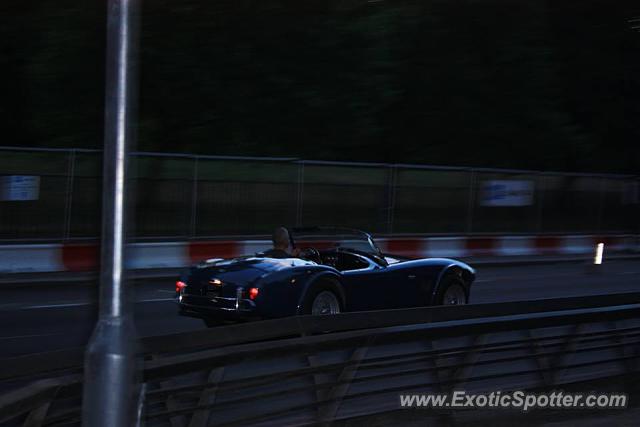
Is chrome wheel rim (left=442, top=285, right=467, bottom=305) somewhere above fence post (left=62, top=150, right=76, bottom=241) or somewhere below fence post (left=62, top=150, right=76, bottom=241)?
below

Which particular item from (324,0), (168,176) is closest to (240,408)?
(168,176)

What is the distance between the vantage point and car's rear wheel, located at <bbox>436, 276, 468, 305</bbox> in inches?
461

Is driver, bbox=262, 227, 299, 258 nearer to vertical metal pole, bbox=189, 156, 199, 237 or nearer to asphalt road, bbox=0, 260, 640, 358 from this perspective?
asphalt road, bbox=0, 260, 640, 358

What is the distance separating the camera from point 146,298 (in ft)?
49.0

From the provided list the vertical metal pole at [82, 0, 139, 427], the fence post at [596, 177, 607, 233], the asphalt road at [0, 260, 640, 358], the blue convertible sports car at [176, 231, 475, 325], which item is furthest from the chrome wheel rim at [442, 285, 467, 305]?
the fence post at [596, 177, 607, 233]

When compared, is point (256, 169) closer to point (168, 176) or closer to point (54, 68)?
point (168, 176)

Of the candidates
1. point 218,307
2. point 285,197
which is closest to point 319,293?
point 218,307

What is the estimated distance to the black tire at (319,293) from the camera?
31.9 ft

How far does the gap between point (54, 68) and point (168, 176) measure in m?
8.66

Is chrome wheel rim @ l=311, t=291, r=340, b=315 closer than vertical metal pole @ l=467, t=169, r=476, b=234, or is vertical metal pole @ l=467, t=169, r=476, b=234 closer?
chrome wheel rim @ l=311, t=291, r=340, b=315

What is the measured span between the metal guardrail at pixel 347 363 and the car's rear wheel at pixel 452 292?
3.64 m

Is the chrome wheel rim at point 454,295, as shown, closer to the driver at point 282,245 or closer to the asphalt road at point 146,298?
the driver at point 282,245

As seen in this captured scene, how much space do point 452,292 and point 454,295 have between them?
5 centimetres

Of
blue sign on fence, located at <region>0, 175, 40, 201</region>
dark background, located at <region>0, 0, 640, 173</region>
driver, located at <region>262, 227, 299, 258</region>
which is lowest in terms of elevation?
driver, located at <region>262, 227, 299, 258</region>
